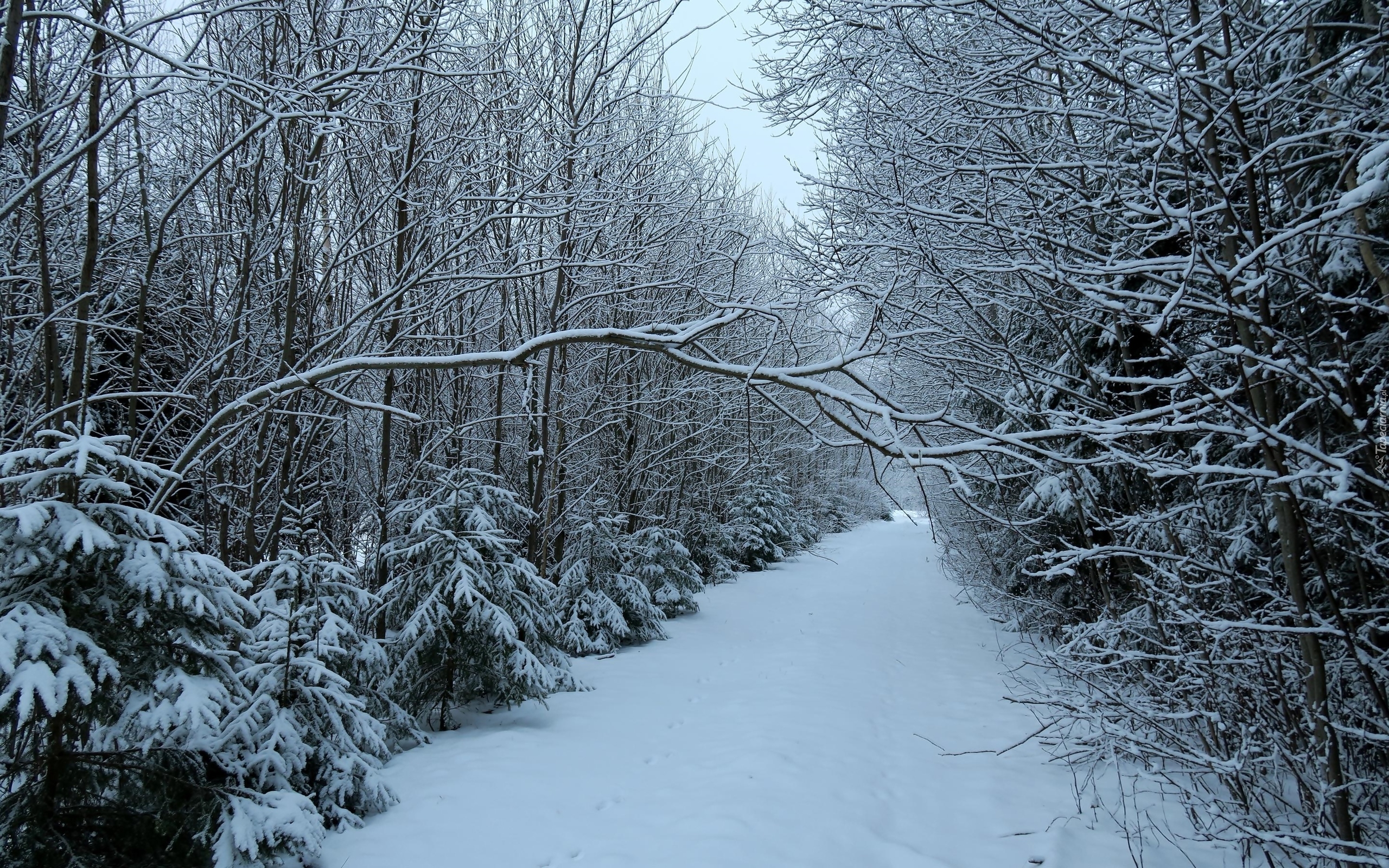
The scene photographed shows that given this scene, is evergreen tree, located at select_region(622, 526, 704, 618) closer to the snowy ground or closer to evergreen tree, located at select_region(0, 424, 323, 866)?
the snowy ground

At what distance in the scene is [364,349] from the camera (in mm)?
4781

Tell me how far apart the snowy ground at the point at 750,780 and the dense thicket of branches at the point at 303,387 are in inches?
14.9

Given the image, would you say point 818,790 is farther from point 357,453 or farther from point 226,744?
point 357,453

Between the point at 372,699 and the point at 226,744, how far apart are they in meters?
1.47

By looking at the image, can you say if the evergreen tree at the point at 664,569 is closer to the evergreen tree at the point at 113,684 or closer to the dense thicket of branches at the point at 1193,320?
the dense thicket of branches at the point at 1193,320

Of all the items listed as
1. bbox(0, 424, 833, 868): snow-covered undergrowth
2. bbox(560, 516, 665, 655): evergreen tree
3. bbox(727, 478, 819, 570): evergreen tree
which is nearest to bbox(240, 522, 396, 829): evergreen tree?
bbox(0, 424, 833, 868): snow-covered undergrowth

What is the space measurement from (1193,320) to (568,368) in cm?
612

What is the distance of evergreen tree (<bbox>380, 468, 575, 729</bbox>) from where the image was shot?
4.76 m

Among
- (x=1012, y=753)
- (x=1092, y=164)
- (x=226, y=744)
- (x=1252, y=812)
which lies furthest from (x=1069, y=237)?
(x=226, y=744)

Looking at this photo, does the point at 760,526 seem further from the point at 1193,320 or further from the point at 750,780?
the point at 1193,320

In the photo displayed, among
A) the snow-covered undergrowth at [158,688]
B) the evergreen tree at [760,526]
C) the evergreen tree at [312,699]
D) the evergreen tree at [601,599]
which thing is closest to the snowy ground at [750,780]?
the evergreen tree at [312,699]

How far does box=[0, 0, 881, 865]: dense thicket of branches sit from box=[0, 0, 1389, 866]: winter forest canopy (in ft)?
0.12

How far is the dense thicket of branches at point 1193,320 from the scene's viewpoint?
235 cm

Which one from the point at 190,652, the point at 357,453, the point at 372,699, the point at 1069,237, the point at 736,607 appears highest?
the point at 1069,237
